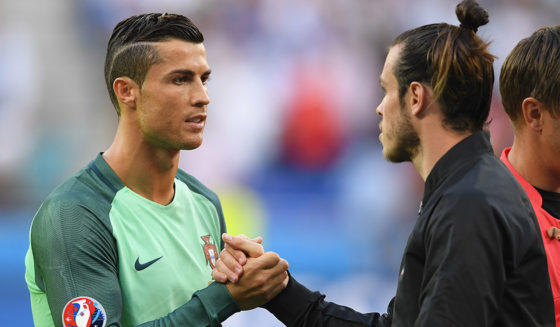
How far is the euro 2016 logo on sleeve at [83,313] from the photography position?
225 centimetres

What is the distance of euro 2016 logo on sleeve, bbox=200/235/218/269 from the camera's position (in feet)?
8.75

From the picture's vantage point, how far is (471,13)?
218cm

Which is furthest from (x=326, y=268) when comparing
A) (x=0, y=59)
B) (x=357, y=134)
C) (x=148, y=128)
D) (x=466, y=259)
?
(x=466, y=259)

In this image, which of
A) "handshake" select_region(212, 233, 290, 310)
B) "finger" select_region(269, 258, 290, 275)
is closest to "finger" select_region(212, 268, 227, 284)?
"handshake" select_region(212, 233, 290, 310)

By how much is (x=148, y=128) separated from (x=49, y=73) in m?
5.03

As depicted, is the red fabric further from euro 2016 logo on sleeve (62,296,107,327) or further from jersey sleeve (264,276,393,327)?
euro 2016 logo on sleeve (62,296,107,327)

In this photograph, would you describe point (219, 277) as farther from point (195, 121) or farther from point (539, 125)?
point (539, 125)

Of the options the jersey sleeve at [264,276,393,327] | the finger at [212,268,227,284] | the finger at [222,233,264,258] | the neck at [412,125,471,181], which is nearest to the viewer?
the neck at [412,125,471,181]

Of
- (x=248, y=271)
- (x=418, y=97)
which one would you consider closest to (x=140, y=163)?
(x=248, y=271)

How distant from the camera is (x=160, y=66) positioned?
2555 mm

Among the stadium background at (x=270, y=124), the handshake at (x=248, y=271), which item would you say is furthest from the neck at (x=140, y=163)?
the stadium background at (x=270, y=124)

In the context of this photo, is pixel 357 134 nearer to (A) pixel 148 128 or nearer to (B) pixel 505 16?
(B) pixel 505 16

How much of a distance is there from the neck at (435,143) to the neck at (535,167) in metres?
0.55

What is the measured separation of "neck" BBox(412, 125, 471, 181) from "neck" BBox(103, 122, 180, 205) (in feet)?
3.16
